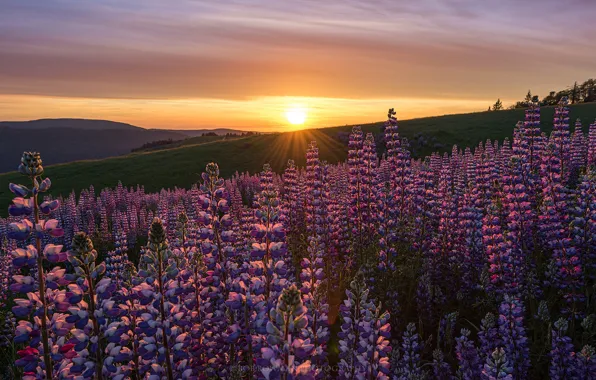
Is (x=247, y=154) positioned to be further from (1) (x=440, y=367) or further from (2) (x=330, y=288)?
(1) (x=440, y=367)

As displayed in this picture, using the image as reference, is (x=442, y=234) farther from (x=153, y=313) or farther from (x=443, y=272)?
(x=153, y=313)

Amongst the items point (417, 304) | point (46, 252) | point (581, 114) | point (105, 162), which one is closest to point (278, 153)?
point (105, 162)

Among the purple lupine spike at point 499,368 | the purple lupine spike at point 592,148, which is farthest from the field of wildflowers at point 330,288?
the purple lupine spike at point 592,148

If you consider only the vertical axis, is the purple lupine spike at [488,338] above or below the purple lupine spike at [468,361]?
above

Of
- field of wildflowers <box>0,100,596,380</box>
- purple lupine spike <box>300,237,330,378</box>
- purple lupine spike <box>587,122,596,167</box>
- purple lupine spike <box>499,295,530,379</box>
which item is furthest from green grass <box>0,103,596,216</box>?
purple lupine spike <box>499,295,530,379</box>

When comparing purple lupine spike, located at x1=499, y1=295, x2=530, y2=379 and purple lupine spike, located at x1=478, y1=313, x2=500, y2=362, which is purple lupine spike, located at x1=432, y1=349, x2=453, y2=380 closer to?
purple lupine spike, located at x1=478, y1=313, x2=500, y2=362

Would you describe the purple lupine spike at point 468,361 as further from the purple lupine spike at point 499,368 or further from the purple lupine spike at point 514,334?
the purple lupine spike at point 499,368

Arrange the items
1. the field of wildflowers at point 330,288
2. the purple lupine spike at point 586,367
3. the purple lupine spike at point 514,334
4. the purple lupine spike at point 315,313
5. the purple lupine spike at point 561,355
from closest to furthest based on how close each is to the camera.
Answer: the field of wildflowers at point 330,288 < the purple lupine spike at point 315,313 < the purple lupine spike at point 586,367 < the purple lupine spike at point 561,355 < the purple lupine spike at point 514,334

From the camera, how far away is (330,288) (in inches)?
396

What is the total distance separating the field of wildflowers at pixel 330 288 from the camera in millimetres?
4227

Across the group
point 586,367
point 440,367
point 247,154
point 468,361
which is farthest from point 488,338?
point 247,154

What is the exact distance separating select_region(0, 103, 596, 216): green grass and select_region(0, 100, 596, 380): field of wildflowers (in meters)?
45.0

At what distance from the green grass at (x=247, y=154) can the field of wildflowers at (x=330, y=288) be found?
44992mm

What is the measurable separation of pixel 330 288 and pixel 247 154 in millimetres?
60488
